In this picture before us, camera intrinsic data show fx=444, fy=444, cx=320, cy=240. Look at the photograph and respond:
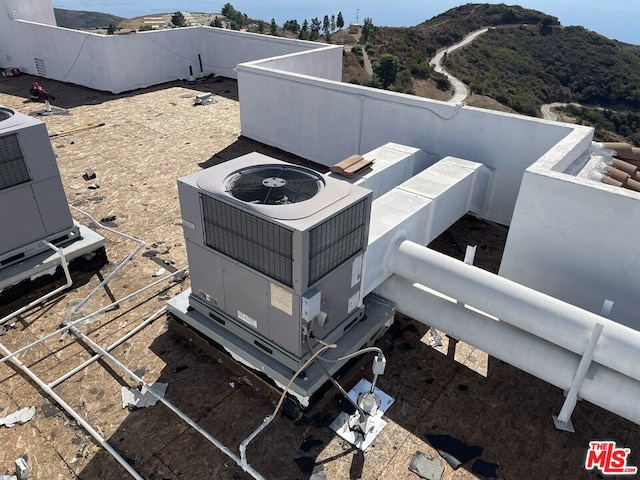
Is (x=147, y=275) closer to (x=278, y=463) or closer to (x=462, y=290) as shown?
(x=278, y=463)

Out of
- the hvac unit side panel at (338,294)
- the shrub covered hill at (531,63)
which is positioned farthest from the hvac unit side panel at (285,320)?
the shrub covered hill at (531,63)

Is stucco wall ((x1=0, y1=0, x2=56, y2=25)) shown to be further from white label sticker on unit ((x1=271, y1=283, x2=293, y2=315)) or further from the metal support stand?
the metal support stand

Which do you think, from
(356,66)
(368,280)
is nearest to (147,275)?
(368,280)

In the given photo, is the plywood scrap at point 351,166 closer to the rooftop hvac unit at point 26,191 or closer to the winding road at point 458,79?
the rooftop hvac unit at point 26,191

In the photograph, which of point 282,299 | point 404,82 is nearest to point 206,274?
point 282,299

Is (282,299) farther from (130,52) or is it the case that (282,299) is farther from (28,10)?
(28,10)

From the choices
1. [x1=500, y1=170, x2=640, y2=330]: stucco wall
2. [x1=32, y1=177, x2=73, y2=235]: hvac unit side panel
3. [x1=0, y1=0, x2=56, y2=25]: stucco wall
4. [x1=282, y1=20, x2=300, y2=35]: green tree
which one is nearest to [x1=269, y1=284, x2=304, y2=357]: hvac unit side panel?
[x1=500, y1=170, x2=640, y2=330]: stucco wall
